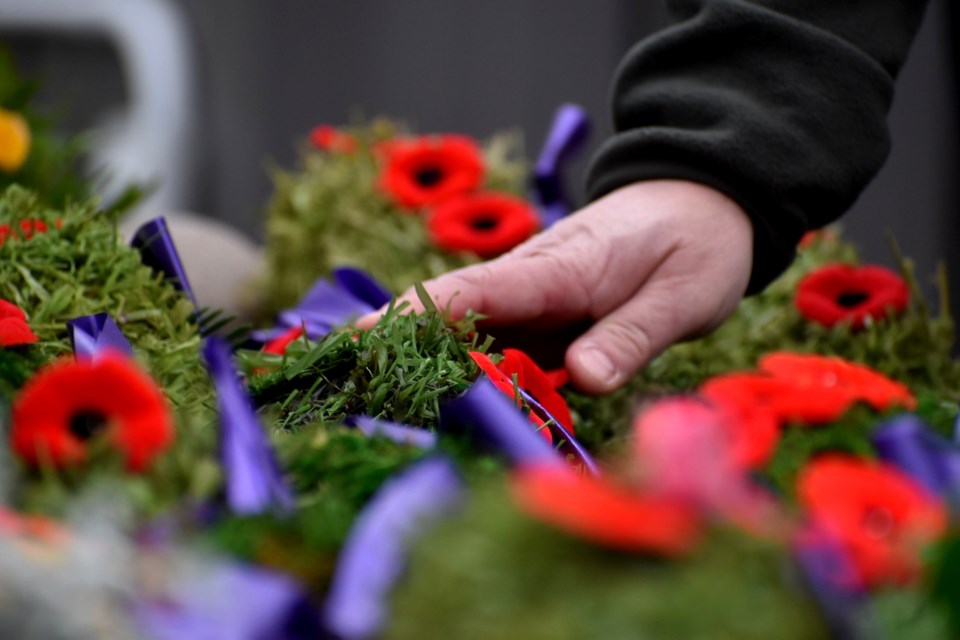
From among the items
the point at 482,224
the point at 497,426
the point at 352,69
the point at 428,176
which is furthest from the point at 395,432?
the point at 352,69

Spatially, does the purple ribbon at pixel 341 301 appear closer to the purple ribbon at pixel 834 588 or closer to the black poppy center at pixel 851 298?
the black poppy center at pixel 851 298

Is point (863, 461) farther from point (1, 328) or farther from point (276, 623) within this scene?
point (1, 328)

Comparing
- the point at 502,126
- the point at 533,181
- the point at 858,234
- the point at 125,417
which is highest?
the point at 125,417

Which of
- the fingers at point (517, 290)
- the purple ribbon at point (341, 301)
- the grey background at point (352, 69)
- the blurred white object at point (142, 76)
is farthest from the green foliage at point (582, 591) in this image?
the grey background at point (352, 69)

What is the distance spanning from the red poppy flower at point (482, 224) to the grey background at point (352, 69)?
1708mm

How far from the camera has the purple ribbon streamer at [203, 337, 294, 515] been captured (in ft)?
1.14

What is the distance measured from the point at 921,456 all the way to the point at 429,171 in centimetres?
82

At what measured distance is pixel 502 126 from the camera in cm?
296

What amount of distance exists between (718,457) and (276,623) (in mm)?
132

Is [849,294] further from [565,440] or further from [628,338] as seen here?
[565,440]

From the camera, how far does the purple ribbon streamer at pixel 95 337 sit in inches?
19.5

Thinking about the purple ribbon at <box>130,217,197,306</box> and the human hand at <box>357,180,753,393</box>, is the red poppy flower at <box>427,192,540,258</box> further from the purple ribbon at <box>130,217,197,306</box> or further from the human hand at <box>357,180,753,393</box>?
the purple ribbon at <box>130,217,197,306</box>

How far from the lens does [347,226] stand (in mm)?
1083

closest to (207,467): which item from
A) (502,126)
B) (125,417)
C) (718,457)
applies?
(125,417)
